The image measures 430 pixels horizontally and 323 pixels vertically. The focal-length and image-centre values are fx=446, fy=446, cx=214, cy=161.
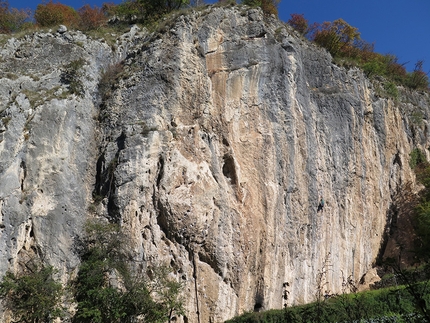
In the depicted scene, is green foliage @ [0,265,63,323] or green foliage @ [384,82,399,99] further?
green foliage @ [384,82,399,99]

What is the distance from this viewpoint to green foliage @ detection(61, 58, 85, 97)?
17.6m

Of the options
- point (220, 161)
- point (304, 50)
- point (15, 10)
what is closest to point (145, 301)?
point (220, 161)

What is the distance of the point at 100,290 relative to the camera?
1336 cm

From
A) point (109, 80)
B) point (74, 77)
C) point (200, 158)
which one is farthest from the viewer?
point (109, 80)

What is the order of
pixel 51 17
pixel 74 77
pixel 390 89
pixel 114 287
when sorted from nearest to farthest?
pixel 114 287 → pixel 74 77 → pixel 51 17 → pixel 390 89

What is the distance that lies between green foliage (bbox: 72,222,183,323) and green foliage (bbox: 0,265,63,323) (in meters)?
0.92

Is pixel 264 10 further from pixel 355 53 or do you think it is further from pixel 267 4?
pixel 355 53

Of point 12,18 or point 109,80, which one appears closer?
point 109,80

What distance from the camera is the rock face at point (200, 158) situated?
15.1 meters

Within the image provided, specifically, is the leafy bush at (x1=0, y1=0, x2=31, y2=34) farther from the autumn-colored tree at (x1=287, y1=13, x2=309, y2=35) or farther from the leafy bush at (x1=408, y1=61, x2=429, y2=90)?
the leafy bush at (x1=408, y1=61, x2=429, y2=90)

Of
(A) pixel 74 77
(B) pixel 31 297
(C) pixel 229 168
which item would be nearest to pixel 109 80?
(A) pixel 74 77

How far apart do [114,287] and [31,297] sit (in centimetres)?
245

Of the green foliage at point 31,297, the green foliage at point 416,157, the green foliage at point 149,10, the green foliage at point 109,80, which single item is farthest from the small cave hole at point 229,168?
the green foliage at point 416,157

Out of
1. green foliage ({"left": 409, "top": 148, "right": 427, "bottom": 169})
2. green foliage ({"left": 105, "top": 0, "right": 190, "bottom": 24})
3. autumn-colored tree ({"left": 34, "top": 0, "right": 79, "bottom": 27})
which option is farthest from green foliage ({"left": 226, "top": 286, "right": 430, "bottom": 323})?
autumn-colored tree ({"left": 34, "top": 0, "right": 79, "bottom": 27})
